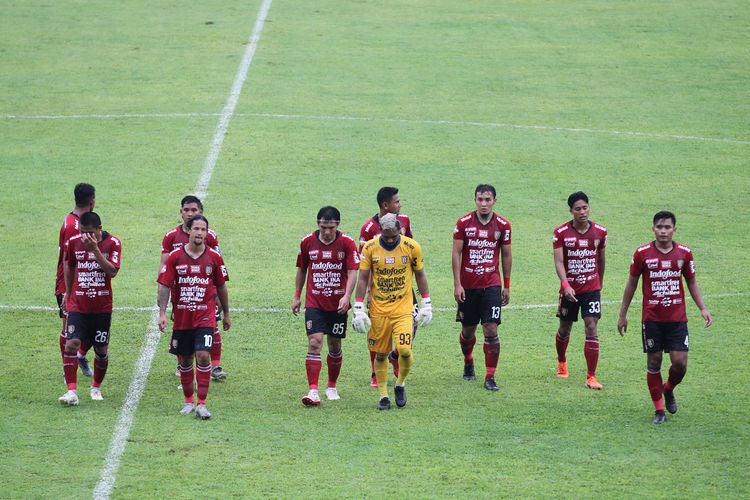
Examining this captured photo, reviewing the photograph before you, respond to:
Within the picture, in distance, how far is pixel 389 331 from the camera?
43.5ft

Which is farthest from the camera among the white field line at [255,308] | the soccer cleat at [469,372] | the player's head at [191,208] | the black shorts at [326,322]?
the white field line at [255,308]

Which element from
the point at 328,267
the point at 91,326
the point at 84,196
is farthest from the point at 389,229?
the point at 84,196

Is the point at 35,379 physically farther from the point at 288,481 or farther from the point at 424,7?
the point at 424,7

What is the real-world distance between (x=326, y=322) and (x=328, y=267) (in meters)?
0.62

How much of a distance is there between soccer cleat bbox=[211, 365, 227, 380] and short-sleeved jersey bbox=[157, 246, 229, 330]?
1568 mm

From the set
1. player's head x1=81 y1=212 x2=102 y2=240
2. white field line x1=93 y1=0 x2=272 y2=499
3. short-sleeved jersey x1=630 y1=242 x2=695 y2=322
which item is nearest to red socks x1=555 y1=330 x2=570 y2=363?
short-sleeved jersey x1=630 y1=242 x2=695 y2=322

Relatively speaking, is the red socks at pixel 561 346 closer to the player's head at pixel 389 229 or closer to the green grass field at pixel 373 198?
the green grass field at pixel 373 198

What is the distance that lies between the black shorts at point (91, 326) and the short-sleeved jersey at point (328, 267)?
2244 mm

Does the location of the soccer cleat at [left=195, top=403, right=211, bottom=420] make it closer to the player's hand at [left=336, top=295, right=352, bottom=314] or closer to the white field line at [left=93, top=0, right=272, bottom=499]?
the white field line at [left=93, top=0, right=272, bottom=499]

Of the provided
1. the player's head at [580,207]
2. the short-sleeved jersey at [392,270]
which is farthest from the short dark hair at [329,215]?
the player's head at [580,207]

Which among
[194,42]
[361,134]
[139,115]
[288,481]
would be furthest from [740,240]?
[194,42]

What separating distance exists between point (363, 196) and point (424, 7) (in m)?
17.5

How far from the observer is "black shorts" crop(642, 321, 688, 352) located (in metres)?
12.8

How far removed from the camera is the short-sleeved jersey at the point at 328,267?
13516 millimetres
